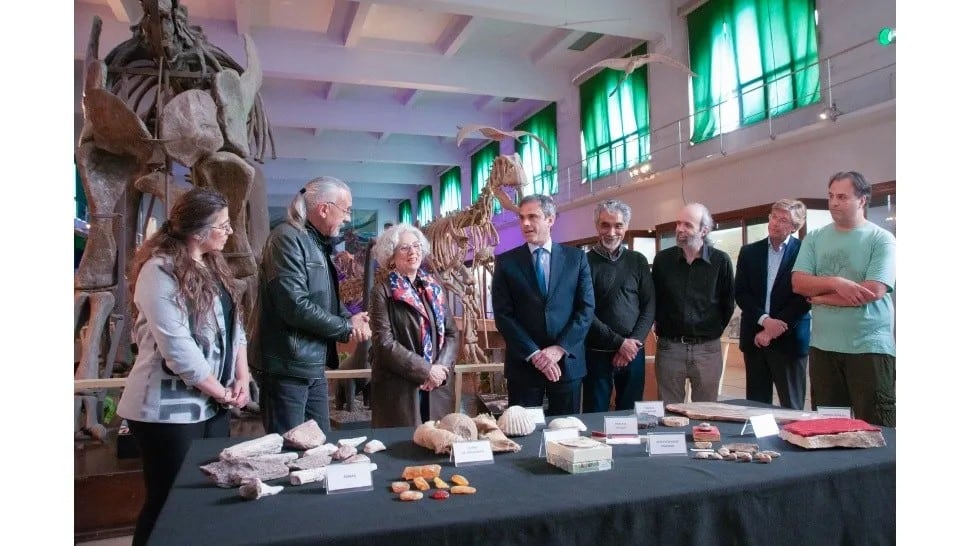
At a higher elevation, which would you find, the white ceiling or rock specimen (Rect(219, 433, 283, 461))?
the white ceiling

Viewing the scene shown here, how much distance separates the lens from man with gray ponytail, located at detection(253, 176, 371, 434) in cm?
252

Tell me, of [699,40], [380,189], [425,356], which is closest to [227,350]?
[425,356]

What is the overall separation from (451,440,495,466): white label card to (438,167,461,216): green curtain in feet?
56.9

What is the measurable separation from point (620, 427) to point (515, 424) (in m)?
0.31

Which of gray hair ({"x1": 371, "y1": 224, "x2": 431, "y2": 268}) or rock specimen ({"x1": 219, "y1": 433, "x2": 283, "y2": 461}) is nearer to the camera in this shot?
rock specimen ({"x1": 219, "y1": 433, "x2": 283, "y2": 461})

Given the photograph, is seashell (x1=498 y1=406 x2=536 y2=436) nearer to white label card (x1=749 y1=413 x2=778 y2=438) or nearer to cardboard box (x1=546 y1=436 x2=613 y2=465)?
cardboard box (x1=546 y1=436 x2=613 y2=465)

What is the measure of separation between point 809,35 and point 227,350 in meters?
7.62

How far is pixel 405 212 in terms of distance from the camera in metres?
24.5

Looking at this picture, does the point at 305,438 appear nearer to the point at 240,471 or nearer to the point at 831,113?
the point at 240,471

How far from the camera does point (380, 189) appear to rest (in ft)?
78.0

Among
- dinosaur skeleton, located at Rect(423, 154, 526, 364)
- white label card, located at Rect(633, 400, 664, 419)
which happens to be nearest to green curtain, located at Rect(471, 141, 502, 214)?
dinosaur skeleton, located at Rect(423, 154, 526, 364)

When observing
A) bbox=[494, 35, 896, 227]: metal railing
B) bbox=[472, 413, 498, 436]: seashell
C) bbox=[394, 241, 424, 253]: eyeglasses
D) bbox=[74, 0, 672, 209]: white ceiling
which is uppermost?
bbox=[74, 0, 672, 209]: white ceiling

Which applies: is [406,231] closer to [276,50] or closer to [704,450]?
[704,450]

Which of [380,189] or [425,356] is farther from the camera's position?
[380,189]
